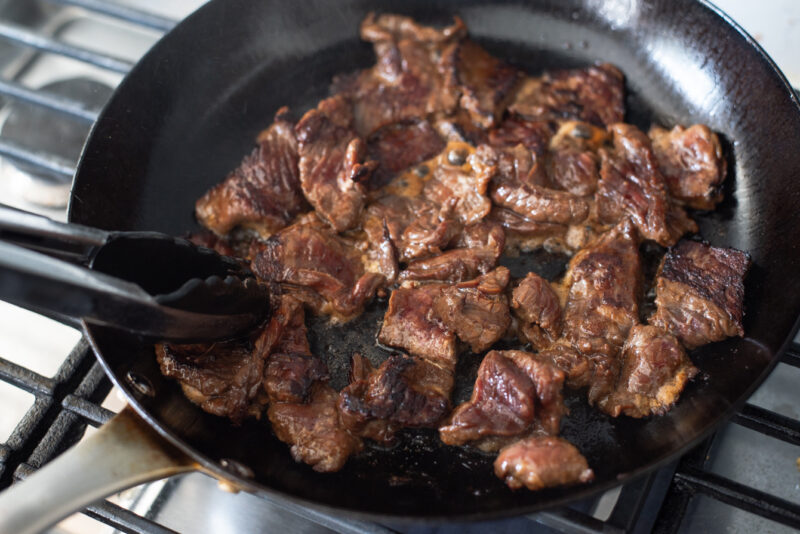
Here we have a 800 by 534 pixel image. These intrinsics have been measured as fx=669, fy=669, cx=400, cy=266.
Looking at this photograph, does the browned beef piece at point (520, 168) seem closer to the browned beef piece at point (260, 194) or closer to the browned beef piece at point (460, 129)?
the browned beef piece at point (460, 129)

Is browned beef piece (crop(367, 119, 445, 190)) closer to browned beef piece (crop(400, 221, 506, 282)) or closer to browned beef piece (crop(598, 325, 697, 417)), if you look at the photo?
browned beef piece (crop(400, 221, 506, 282))

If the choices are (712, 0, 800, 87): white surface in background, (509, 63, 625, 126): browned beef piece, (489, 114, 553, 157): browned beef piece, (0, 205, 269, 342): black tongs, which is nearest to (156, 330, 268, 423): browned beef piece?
(0, 205, 269, 342): black tongs

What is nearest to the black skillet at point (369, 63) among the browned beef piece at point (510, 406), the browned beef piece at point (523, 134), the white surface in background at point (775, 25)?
the browned beef piece at point (510, 406)

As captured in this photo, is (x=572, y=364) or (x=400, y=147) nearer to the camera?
(x=572, y=364)

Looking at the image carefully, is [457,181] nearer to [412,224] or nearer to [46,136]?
[412,224]

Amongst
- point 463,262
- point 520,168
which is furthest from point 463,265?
point 520,168

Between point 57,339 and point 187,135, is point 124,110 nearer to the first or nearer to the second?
point 187,135
